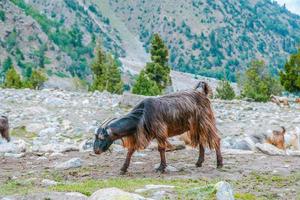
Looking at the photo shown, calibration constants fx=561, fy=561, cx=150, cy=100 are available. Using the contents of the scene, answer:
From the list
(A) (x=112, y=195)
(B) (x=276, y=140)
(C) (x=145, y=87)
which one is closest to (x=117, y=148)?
(B) (x=276, y=140)

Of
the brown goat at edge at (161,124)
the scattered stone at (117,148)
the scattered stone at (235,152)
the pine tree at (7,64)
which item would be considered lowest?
the pine tree at (7,64)

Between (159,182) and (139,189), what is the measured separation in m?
1.18

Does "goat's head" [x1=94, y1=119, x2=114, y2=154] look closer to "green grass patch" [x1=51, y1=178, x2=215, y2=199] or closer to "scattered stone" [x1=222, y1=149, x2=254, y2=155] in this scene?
"green grass patch" [x1=51, y1=178, x2=215, y2=199]

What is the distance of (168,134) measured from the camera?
482 inches

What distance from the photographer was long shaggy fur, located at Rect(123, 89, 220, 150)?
11836 millimetres

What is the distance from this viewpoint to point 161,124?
11859mm

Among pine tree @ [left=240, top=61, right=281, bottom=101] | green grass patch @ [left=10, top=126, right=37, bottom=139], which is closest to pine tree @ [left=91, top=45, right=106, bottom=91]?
pine tree @ [left=240, top=61, right=281, bottom=101]

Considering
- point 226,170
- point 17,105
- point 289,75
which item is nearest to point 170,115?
point 226,170

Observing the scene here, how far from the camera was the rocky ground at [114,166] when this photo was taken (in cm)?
943

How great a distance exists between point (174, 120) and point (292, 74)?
59.4 m

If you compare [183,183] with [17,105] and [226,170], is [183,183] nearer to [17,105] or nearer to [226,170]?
[226,170]

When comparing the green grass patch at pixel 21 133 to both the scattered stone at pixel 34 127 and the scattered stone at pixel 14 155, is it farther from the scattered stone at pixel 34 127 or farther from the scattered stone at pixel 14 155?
the scattered stone at pixel 14 155

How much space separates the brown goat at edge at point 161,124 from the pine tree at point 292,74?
2290 inches

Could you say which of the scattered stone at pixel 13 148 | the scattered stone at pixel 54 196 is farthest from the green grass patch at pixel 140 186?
the scattered stone at pixel 13 148
